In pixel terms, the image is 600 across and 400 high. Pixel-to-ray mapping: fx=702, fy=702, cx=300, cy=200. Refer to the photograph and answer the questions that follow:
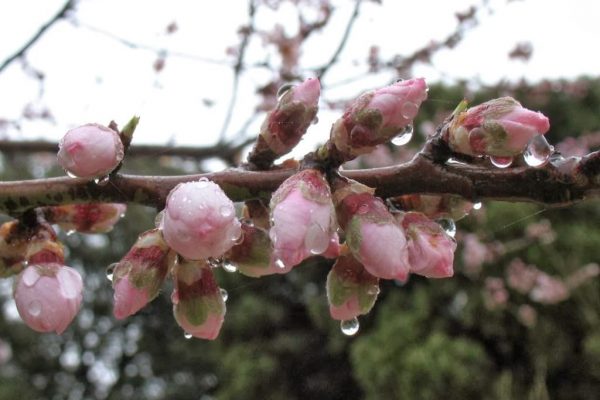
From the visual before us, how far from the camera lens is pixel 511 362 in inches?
193

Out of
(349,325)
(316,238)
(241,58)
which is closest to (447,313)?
(241,58)

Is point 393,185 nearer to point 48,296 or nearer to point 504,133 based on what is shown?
point 504,133

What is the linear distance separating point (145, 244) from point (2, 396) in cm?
776

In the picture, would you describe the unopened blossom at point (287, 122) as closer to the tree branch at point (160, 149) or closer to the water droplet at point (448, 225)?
the water droplet at point (448, 225)

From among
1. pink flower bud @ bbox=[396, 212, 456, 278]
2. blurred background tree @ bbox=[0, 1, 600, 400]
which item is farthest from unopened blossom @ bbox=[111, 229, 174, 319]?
blurred background tree @ bbox=[0, 1, 600, 400]

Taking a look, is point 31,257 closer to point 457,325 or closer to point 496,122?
point 496,122

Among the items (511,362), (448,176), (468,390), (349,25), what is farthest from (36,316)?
(511,362)

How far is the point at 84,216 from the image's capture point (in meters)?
0.74

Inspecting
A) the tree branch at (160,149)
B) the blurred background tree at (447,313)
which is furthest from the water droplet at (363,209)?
the blurred background tree at (447,313)

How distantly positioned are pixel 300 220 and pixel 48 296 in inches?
9.7

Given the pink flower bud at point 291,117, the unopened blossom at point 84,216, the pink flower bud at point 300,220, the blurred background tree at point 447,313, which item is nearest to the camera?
the pink flower bud at point 300,220

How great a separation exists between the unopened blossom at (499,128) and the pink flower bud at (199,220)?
201 millimetres

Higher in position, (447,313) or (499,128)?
(499,128)

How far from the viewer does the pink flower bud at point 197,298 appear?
0.64 meters
